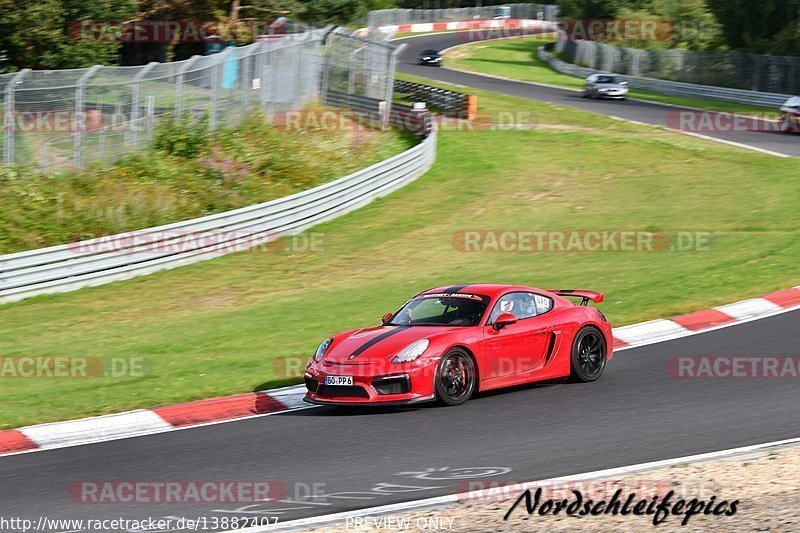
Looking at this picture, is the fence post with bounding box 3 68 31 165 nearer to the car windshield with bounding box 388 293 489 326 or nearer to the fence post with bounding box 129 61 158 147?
the fence post with bounding box 129 61 158 147

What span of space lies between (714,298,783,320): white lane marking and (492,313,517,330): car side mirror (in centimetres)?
471

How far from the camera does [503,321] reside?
34.8ft

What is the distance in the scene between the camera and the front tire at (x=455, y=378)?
10.2 metres

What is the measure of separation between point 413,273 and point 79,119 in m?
7.53

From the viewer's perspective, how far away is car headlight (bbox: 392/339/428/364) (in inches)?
396

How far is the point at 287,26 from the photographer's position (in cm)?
4006

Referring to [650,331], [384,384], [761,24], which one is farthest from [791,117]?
[384,384]

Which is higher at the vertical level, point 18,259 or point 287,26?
point 287,26

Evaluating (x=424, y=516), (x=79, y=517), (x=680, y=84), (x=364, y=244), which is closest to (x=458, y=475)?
(x=424, y=516)

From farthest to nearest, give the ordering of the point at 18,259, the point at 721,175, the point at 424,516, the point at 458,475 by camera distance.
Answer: the point at 721,175 < the point at 18,259 < the point at 458,475 < the point at 424,516

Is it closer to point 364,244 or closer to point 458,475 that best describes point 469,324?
point 458,475

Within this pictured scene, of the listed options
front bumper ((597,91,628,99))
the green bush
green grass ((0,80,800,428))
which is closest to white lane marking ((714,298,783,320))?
green grass ((0,80,800,428))

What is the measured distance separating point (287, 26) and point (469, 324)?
3137 centimetres

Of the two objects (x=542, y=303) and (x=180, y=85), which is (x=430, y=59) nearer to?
(x=180, y=85)
